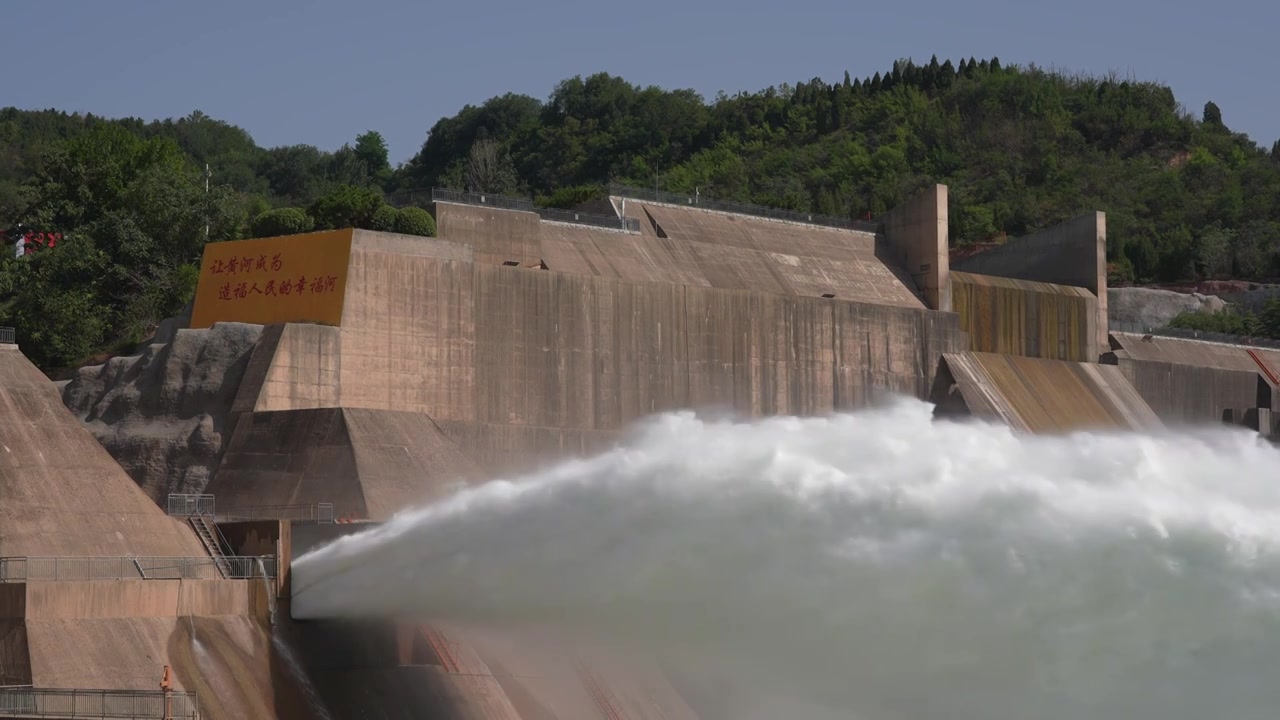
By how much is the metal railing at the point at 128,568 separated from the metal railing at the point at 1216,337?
2694 inches

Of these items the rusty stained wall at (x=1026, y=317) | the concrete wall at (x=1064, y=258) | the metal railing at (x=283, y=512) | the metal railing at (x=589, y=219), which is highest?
the metal railing at (x=589, y=219)

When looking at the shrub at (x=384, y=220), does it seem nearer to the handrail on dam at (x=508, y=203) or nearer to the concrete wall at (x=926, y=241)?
the handrail on dam at (x=508, y=203)

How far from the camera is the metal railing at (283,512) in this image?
55.4 m

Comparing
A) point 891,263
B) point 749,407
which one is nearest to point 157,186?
point 749,407

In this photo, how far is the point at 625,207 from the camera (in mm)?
88312

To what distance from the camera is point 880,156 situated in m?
151

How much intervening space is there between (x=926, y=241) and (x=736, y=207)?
9.60 metres

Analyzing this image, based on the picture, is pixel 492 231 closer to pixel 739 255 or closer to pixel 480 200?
pixel 480 200

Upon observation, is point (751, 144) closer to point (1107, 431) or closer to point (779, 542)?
point (1107, 431)

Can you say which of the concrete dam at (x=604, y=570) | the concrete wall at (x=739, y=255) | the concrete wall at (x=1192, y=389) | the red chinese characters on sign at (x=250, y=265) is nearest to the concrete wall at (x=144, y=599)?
the concrete dam at (x=604, y=570)

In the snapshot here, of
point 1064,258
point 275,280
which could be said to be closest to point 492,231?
point 275,280

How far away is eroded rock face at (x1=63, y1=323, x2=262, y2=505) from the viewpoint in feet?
196

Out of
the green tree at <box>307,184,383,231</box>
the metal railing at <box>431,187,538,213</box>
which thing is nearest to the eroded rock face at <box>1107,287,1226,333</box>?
the metal railing at <box>431,187,538,213</box>

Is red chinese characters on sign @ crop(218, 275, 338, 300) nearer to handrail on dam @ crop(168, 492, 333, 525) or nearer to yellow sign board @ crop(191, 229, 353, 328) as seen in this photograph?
yellow sign board @ crop(191, 229, 353, 328)
